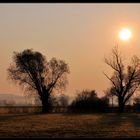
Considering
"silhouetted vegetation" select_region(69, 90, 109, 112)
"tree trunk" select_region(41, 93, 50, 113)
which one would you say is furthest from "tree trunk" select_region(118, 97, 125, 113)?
"tree trunk" select_region(41, 93, 50, 113)

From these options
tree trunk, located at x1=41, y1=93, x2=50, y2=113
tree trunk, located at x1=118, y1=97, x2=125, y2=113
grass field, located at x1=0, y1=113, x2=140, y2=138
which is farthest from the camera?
tree trunk, located at x1=41, y1=93, x2=50, y2=113

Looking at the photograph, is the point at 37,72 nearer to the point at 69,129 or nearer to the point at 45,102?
the point at 45,102

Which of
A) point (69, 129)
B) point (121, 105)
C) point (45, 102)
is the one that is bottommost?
point (69, 129)

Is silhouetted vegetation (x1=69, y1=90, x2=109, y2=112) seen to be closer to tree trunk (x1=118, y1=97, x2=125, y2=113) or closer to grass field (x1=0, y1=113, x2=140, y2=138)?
tree trunk (x1=118, y1=97, x2=125, y2=113)

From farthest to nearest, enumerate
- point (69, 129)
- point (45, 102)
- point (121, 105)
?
point (45, 102) < point (121, 105) < point (69, 129)

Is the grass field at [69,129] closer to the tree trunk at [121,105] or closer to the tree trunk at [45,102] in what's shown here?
the tree trunk at [121,105]

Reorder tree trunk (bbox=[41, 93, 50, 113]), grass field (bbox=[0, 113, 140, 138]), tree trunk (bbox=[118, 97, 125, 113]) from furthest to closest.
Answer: tree trunk (bbox=[41, 93, 50, 113]) → tree trunk (bbox=[118, 97, 125, 113]) → grass field (bbox=[0, 113, 140, 138])

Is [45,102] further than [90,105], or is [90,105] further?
[45,102]

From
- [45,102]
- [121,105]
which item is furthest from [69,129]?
[45,102]

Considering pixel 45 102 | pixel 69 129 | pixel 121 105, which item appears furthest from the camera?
Answer: pixel 45 102

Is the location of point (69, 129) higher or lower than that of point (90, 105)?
lower

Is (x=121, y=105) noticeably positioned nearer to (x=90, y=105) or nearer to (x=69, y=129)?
(x=90, y=105)

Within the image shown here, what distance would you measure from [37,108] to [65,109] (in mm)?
6501

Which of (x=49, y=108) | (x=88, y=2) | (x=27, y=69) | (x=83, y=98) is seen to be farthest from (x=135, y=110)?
(x=88, y=2)
